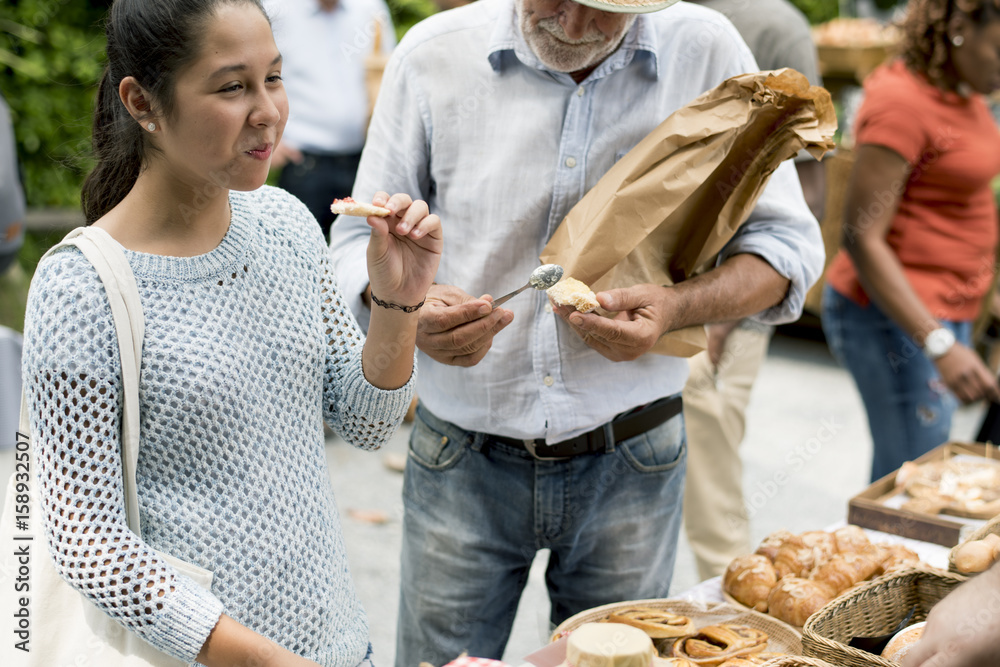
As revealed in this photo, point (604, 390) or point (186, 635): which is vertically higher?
point (604, 390)

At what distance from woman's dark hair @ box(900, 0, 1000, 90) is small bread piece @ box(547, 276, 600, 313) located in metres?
1.83

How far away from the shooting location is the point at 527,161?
69.6 inches

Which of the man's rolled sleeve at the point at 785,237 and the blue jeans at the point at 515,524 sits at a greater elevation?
the man's rolled sleeve at the point at 785,237

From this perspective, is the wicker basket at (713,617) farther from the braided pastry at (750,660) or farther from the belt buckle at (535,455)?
the belt buckle at (535,455)

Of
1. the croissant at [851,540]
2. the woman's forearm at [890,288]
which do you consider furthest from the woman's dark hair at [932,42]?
the croissant at [851,540]

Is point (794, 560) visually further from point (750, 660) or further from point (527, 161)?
point (527, 161)

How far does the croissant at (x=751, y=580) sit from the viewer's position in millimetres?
1815

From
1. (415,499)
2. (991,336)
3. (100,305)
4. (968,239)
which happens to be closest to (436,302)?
(415,499)

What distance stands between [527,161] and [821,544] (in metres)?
0.99

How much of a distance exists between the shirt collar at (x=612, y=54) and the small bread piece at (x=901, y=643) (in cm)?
103

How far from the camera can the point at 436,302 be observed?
1.64 meters

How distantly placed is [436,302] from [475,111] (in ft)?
1.27

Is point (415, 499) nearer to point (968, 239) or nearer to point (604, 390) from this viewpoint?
point (604, 390)

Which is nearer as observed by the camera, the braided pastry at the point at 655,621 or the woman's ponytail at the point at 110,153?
the woman's ponytail at the point at 110,153
